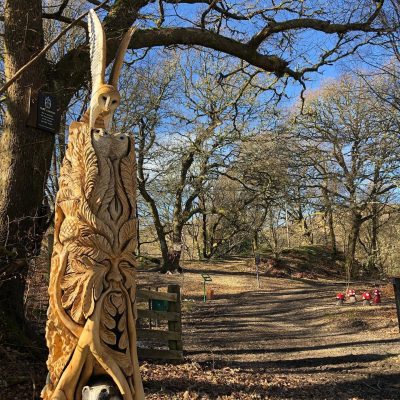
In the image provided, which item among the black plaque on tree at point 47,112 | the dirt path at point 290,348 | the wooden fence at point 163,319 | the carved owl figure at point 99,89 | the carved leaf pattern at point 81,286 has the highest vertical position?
the black plaque on tree at point 47,112

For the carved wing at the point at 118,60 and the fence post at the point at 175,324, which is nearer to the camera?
→ the carved wing at the point at 118,60

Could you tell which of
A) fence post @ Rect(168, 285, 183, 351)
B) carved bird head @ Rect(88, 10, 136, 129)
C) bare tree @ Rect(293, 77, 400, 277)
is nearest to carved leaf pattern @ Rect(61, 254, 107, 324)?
carved bird head @ Rect(88, 10, 136, 129)

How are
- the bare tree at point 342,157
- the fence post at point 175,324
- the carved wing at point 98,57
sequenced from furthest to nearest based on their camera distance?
the bare tree at point 342,157 < the fence post at point 175,324 < the carved wing at point 98,57

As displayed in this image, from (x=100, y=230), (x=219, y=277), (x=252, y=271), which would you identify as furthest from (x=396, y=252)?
(x=100, y=230)

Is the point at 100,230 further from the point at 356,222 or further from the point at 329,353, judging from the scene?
the point at 356,222

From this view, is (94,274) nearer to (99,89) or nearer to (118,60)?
(99,89)

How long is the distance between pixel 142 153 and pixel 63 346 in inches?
745

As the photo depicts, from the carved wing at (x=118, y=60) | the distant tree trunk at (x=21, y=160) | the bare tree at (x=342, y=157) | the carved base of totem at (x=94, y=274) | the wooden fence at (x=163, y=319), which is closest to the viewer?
the carved base of totem at (x=94, y=274)

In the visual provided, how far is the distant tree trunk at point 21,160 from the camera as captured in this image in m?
6.10

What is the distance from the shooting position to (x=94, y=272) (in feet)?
8.72

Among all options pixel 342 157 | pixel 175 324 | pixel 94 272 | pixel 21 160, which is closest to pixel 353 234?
pixel 342 157

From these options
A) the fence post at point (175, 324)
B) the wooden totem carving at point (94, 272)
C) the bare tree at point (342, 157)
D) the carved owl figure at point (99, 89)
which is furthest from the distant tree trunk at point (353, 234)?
the wooden totem carving at point (94, 272)

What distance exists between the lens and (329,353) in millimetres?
8875

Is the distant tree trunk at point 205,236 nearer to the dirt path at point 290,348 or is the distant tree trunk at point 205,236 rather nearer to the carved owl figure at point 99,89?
the dirt path at point 290,348
